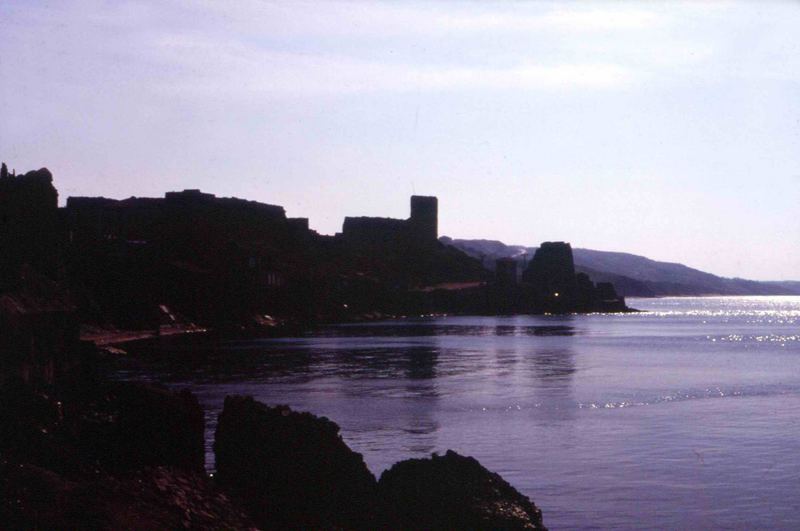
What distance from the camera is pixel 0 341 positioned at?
21.2 m

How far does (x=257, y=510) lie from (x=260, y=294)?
100218 mm

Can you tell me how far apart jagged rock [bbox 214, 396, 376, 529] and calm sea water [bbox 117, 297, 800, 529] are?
162 inches

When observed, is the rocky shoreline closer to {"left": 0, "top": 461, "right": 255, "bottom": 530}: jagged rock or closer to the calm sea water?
{"left": 0, "top": 461, "right": 255, "bottom": 530}: jagged rock

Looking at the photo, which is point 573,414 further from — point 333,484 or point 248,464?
point 248,464

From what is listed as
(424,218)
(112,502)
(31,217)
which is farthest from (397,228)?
(112,502)

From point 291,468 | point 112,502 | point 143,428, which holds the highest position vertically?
point 143,428

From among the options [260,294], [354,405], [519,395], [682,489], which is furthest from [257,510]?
[260,294]

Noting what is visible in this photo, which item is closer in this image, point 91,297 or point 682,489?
point 682,489

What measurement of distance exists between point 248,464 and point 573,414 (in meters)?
21.2

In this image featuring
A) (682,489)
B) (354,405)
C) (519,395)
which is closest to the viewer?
(682,489)

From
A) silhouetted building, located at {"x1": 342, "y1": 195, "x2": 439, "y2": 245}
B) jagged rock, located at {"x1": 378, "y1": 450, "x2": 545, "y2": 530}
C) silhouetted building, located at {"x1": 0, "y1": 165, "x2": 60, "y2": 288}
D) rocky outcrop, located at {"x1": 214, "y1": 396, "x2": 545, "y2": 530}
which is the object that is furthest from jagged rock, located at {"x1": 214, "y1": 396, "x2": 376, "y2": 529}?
silhouetted building, located at {"x1": 342, "y1": 195, "x2": 439, "y2": 245}

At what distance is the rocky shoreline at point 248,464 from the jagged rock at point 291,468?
1 centimetres

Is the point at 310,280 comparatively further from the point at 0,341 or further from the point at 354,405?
the point at 0,341

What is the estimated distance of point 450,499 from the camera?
1331 cm
